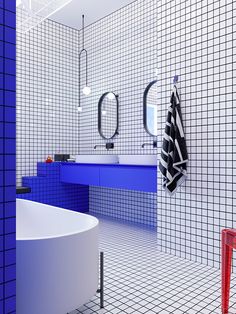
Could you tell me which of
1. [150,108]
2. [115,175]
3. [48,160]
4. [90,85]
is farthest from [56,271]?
[90,85]

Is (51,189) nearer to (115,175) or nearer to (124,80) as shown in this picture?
(115,175)

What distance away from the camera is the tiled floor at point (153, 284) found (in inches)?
64.9

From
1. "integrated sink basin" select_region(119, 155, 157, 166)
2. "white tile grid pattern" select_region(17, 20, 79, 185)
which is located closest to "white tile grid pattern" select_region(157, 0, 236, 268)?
"integrated sink basin" select_region(119, 155, 157, 166)

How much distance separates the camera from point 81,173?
139 inches

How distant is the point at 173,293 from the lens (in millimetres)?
1816

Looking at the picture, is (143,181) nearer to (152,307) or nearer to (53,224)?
(53,224)

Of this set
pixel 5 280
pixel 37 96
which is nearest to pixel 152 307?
pixel 5 280

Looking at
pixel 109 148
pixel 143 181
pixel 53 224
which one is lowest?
pixel 53 224

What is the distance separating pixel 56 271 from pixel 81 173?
2218mm

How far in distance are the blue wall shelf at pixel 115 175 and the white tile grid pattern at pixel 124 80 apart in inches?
A: 25.4

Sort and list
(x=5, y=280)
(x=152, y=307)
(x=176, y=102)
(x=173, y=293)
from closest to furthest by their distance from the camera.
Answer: (x=5, y=280) → (x=152, y=307) → (x=173, y=293) → (x=176, y=102)

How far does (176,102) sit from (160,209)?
3.27 ft

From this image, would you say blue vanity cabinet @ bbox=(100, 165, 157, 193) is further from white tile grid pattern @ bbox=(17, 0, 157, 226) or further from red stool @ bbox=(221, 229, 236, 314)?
red stool @ bbox=(221, 229, 236, 314)

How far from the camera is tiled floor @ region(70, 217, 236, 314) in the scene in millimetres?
1647
